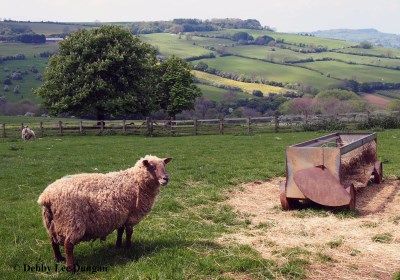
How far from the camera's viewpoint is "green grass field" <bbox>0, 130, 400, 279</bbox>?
22.9 feet

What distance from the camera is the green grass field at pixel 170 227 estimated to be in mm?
6984

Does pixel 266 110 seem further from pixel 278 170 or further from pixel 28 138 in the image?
pixel 278 170

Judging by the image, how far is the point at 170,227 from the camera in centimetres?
973

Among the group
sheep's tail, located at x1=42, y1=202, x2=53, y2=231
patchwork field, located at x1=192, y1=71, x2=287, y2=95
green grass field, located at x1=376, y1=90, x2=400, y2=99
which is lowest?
green grass field, located at x1=376, y1=90, x2=400, y2=99

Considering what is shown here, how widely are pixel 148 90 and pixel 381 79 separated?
238 feet

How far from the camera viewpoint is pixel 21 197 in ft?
43.1

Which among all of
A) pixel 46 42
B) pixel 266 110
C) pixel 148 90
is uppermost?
pixel 46 42

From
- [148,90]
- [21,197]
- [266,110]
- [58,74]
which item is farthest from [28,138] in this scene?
[266,110]

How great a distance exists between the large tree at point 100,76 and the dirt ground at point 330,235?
28065mm

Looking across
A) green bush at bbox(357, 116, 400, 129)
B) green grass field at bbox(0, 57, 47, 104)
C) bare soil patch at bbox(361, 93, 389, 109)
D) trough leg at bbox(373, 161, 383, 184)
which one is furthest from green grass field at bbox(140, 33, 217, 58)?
trough leg at bbox(373, 161, 383, 184)

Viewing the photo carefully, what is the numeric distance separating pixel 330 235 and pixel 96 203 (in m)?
4.89

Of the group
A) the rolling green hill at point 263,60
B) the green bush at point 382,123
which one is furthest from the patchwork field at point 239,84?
the green bush at point 382,123

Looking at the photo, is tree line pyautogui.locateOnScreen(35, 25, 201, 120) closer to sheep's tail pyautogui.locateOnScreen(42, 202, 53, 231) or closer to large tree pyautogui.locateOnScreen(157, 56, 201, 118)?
large tree pyautogui.locateOnScreen(157, 56, 201, 118)

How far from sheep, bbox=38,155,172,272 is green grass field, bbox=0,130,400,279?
50 cm
